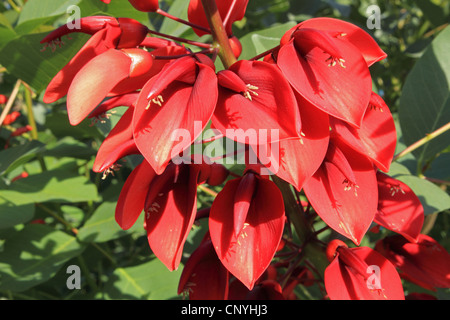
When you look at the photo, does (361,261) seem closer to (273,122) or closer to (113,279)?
(273,122)

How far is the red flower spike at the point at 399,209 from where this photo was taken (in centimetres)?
60

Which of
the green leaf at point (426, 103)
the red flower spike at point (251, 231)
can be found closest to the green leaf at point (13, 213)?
the red flower spike at point (251, 231)

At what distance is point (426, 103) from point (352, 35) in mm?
423

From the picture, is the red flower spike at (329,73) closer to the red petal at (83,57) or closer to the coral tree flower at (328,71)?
the coral tree flower at (328,71)

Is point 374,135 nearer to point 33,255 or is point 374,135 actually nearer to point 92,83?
point 92,83

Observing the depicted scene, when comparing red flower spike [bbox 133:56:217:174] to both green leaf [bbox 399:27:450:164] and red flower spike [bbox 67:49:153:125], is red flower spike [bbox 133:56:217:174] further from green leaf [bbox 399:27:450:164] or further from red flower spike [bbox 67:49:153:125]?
green leaf [bbox 399:27:450:164]

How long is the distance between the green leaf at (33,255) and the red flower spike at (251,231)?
496mm

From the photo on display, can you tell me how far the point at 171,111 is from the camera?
0.46m

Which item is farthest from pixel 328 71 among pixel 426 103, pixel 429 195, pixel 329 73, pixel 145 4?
pixel 426 103

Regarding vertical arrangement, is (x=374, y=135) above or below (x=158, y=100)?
below

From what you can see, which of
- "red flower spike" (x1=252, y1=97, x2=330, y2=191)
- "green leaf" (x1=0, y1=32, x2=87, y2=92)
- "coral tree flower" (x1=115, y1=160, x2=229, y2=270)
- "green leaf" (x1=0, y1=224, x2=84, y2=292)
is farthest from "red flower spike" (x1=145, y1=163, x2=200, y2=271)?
"green leaf" (x1=0, y1=224, x2=84, y2=292)

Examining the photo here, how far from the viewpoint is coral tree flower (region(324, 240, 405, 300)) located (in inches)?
22.5

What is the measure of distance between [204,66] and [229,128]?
0.08 metres
